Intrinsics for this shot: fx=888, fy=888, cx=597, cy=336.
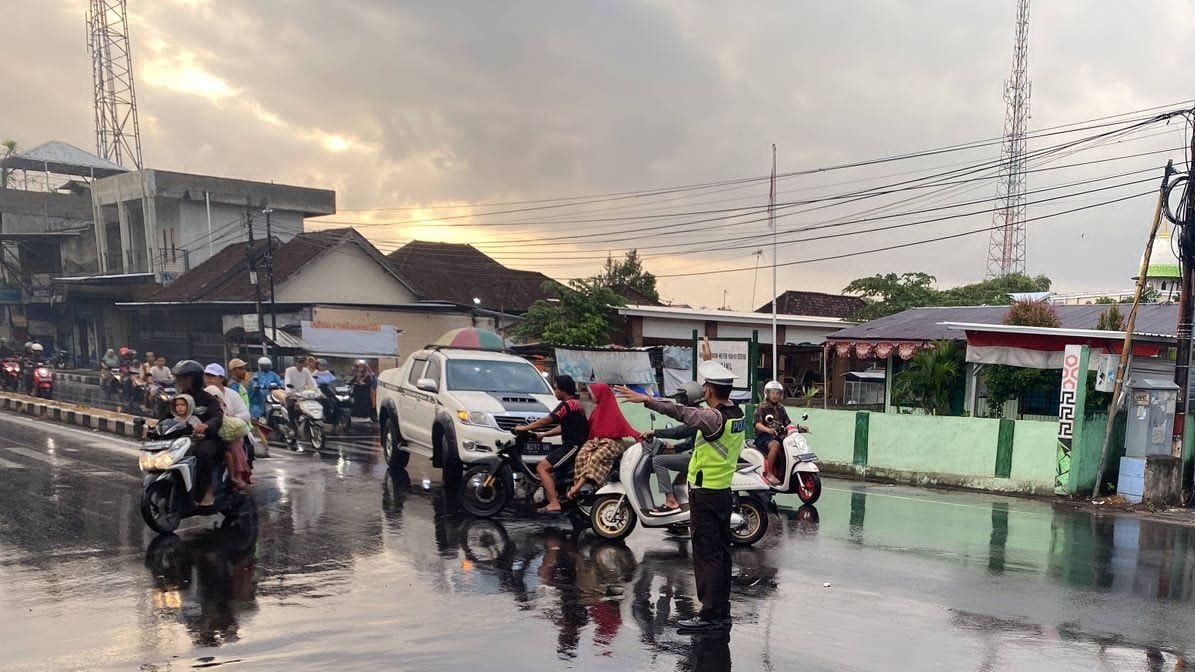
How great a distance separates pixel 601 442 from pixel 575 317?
21452 millimetres

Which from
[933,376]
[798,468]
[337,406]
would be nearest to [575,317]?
[337,406]

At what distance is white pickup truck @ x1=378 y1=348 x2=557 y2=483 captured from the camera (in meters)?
11.6

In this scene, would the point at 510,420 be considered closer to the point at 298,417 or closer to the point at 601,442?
the point at 601,442

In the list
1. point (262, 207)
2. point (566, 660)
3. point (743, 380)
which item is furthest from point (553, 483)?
point (262, 207)

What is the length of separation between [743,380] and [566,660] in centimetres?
1367

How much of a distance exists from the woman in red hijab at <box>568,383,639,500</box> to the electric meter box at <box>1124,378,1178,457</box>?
8931mm

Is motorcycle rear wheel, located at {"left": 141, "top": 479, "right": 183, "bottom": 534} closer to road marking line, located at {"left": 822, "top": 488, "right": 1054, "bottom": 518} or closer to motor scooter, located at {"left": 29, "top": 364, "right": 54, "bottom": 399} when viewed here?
road marking line, located at {"left": 822, "top": 488, "right": 1054, "bottom": 518}

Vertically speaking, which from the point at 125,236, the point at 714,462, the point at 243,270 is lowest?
the point at 714,462

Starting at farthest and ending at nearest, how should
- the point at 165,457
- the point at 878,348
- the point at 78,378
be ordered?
the point at 78,378 → the point at 878,348 → the point at 165,457

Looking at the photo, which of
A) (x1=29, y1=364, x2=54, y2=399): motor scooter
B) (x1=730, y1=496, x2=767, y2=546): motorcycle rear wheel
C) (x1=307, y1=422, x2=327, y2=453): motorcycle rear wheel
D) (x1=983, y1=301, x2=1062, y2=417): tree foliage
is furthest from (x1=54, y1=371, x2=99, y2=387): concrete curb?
(x1=730, y1=496, x2=767, y2=546): motorcycle rear wheel

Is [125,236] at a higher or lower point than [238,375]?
higher

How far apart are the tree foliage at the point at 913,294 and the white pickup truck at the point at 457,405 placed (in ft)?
105

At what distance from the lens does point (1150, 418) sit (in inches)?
527

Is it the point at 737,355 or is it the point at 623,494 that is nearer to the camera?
the point at 623,494
